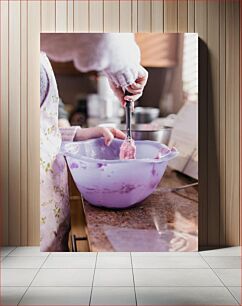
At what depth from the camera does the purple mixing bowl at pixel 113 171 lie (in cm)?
391

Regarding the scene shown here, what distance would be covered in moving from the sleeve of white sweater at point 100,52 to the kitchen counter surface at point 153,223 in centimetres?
85

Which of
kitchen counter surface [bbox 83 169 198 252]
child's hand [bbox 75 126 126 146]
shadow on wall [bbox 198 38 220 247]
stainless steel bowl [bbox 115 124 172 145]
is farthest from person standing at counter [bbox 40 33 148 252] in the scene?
shadow on wall [bbox 198 38 220 247]

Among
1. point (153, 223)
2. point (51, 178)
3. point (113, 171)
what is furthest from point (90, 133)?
point (153, 223)

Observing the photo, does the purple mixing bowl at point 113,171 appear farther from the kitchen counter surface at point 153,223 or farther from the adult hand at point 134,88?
the adult hand at point 134,88

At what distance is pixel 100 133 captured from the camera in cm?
398

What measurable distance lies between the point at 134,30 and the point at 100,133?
88 centimetres

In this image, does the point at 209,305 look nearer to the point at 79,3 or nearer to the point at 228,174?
the point at 228,174

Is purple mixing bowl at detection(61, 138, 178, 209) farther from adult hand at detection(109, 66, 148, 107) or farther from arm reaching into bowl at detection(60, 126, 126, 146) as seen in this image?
adult hand at detection(109, 66, 148, 107)

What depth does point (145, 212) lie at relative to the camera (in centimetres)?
398

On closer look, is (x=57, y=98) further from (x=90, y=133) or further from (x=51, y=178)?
(x=51, y=178)

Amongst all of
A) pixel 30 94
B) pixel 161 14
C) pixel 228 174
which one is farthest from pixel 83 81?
pixel 228 174

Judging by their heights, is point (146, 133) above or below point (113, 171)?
above

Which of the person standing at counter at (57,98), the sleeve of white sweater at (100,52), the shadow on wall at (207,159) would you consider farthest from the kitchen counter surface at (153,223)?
the sleeve of white sweater at (100,52)

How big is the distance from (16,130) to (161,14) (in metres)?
1.48
